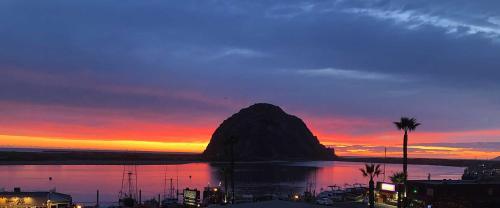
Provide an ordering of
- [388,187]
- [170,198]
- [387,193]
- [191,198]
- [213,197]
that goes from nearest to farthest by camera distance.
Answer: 1. [191,198]
2. [388,187]
3. [387,193]
4. [213,197]
5. [170,198]

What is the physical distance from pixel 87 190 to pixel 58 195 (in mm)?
62752

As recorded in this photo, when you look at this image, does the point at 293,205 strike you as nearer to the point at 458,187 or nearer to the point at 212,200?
the point at 458,187

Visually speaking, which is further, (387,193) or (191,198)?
(387,193)

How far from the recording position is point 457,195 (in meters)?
60.0

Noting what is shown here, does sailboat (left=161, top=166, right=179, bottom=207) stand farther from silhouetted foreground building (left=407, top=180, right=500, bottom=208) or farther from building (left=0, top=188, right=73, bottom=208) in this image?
silhouetted foreground building (left=407, top=180, right=500, bottom=208)

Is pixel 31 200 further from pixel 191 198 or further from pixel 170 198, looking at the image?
pixel 170 198

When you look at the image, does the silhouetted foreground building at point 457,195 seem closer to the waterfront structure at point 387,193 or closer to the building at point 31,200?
the waterfront structure at point 387,193

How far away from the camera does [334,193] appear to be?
9225 cm

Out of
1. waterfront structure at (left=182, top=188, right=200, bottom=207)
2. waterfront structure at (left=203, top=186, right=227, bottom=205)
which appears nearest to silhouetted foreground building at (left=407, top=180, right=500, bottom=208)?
waterfront structure at (left=182, top=188, right=200, bottom=207)

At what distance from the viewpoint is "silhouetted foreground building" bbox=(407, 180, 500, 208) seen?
5975 cm

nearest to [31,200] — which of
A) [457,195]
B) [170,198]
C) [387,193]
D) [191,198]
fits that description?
[191,198]

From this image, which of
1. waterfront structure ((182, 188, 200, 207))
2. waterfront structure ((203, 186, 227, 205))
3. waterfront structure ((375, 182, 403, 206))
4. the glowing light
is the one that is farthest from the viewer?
waterfront structure ((203, 186, 227, 205))

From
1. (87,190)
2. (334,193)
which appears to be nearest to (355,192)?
(334,193)

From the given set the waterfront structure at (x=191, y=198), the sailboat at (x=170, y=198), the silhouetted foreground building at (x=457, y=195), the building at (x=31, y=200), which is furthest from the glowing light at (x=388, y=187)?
the building at (x=31, y=200)
